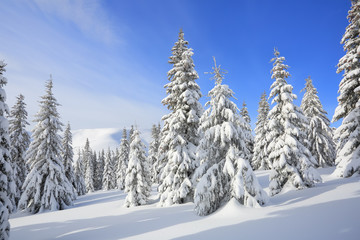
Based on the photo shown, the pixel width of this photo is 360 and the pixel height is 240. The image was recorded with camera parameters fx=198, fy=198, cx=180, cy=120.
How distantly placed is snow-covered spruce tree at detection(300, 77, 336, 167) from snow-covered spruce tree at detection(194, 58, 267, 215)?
24.5m

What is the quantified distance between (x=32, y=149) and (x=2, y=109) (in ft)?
53.7

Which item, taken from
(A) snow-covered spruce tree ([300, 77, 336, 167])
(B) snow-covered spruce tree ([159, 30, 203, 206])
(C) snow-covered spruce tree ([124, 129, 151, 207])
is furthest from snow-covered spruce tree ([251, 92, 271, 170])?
(C) snow-covered spruce tree ([124, 129, 151, 207])

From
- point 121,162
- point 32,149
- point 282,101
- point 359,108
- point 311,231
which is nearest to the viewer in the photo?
point 311,231

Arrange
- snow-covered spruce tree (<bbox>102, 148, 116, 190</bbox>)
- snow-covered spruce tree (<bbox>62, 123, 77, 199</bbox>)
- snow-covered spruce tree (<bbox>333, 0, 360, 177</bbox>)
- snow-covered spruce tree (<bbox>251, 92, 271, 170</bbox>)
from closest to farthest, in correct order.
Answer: snow-covered spruce tree (<bbox>333, 0, 360, 177</bbox>), snow-covered spruce tree (<bbox>62, 123, 77, 199</bbox>), snow-covered spruce tree (<bbox>251, 92, 271, 170</bbox>), snow-covered spruce tree (<bbox>102, 148, 116, 190</bbox>)

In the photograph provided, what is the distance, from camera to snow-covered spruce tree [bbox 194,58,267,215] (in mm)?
11492

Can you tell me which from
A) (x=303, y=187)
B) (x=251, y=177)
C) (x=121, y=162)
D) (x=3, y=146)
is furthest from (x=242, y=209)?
(x=121, y=162)

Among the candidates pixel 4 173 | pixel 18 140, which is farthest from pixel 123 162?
pixel 4 173

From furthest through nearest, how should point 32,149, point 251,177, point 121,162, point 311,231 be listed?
point 121,162 < point 32,149 < point 251,177 < point 311,231

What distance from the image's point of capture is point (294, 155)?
16.8m

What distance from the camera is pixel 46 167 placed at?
76.9ft

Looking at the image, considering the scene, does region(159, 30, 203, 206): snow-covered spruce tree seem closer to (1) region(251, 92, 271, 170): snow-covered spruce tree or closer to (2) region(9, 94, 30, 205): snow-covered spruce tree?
(2) region(9, 94, 30, 205): snow-covered spruce tree

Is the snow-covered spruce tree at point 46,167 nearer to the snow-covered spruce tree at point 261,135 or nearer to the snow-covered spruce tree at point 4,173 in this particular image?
the snow-covered spruce tree at point 4,173

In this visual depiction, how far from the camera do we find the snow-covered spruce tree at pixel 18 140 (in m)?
25.7

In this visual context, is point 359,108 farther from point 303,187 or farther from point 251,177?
point 251,177
